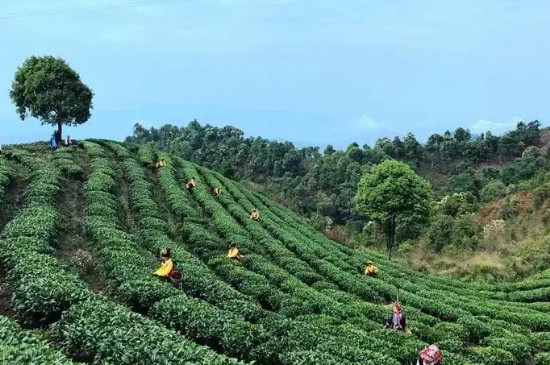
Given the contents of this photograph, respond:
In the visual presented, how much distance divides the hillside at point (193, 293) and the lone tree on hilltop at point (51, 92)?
635cm

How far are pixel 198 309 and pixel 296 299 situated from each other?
18.8 ft

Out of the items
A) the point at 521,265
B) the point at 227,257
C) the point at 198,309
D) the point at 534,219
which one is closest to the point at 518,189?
the point at 534,219

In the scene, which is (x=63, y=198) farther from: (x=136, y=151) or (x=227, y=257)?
(x=136, y=151)

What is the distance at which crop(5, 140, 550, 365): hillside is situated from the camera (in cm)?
1304

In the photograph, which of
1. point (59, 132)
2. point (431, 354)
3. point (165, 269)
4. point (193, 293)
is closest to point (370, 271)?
point (193, 293)

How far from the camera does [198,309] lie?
1549 centimetres

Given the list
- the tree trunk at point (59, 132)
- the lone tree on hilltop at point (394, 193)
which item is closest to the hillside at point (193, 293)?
the lone tree on hilltop at point (394, 193)

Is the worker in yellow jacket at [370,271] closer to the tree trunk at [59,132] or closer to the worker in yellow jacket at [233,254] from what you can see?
the worker in yellow jacket at [233,254]

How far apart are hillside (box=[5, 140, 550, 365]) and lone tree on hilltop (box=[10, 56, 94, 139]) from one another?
635cm

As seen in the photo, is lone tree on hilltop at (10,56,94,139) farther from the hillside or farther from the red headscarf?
the red headscarf

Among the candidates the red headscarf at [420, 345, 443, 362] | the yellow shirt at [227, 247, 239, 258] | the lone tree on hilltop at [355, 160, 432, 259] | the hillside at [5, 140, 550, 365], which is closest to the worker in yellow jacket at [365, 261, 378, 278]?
the hillside at [5, 140, 550, 365]

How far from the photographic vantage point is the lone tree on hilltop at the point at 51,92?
4453cm

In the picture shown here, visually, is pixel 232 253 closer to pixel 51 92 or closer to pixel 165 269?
pixel 165 269

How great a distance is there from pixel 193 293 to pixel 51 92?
3117cm
